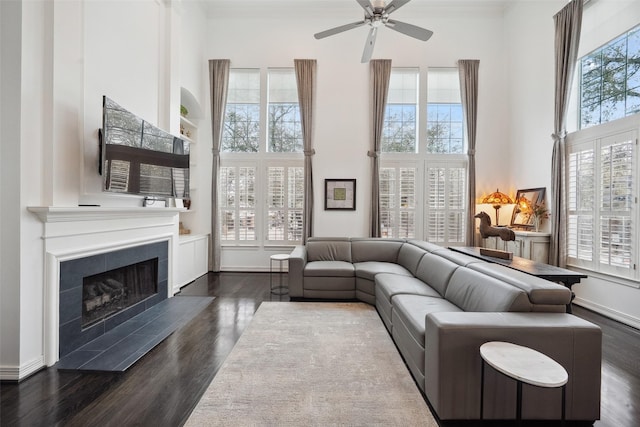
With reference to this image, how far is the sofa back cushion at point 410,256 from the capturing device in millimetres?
4039

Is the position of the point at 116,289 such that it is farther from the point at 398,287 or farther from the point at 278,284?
the point at 398,287

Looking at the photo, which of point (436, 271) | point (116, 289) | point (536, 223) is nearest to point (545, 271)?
point (436, 271)

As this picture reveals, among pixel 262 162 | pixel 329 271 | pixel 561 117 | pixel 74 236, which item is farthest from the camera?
pixel 262 162

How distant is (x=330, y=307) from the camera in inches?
154

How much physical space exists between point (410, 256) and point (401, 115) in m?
3.25

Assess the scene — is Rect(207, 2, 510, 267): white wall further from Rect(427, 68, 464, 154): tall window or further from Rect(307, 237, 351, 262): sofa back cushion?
Rect(307, 237, 351, 262): sofa back cushion

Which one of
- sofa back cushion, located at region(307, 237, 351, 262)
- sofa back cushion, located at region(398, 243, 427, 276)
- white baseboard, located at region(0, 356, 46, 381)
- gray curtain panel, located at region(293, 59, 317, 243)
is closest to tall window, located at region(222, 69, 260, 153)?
gray curtain panel, located at region(293, 59, 317, 243)

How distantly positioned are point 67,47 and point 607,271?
21.3 ft

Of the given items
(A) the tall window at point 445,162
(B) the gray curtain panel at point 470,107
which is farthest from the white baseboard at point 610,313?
(A) the tall window at point 445,162

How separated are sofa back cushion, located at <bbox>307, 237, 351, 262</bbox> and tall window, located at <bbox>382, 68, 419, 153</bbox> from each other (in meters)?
2.40

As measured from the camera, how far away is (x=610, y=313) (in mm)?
3596

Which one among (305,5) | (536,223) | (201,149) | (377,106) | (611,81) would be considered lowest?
(536,223)

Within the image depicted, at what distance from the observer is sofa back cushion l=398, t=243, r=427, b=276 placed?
4.04 m

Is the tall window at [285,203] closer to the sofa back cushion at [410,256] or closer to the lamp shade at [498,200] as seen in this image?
the sofa back cushion at [410,256]
